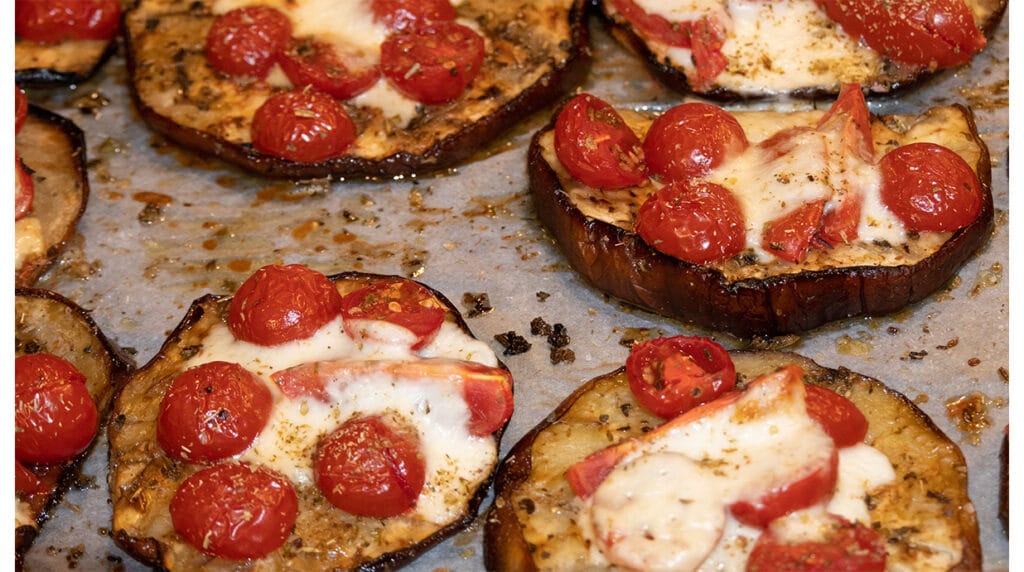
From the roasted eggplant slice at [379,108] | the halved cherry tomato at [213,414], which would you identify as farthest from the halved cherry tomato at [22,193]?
the halved cherry tomato at [213,414]

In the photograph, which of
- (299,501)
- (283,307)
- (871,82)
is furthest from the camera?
(871,82)

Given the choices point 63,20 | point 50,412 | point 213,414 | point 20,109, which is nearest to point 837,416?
point 213,414

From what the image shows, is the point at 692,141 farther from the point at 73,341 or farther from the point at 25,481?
the point at 25,481

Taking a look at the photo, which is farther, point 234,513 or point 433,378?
point 433,378

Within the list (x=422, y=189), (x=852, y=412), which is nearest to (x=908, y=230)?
(x=852, y=412)

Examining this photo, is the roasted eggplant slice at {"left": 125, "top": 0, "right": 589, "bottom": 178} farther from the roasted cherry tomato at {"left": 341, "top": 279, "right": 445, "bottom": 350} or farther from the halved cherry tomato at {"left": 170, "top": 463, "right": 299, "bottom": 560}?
the halved cherry tomato at {"left": 170, "top": 463, "right": 299, "bottom": 560}

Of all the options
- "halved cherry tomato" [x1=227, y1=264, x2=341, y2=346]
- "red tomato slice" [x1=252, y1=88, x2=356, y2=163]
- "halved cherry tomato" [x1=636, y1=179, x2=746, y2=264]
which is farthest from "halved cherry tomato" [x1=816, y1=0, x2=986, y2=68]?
"halved cherry tomato" [x1=227, y1=264, x2=341, y2=346]

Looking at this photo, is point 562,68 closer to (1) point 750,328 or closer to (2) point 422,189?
(2) point 422,189
